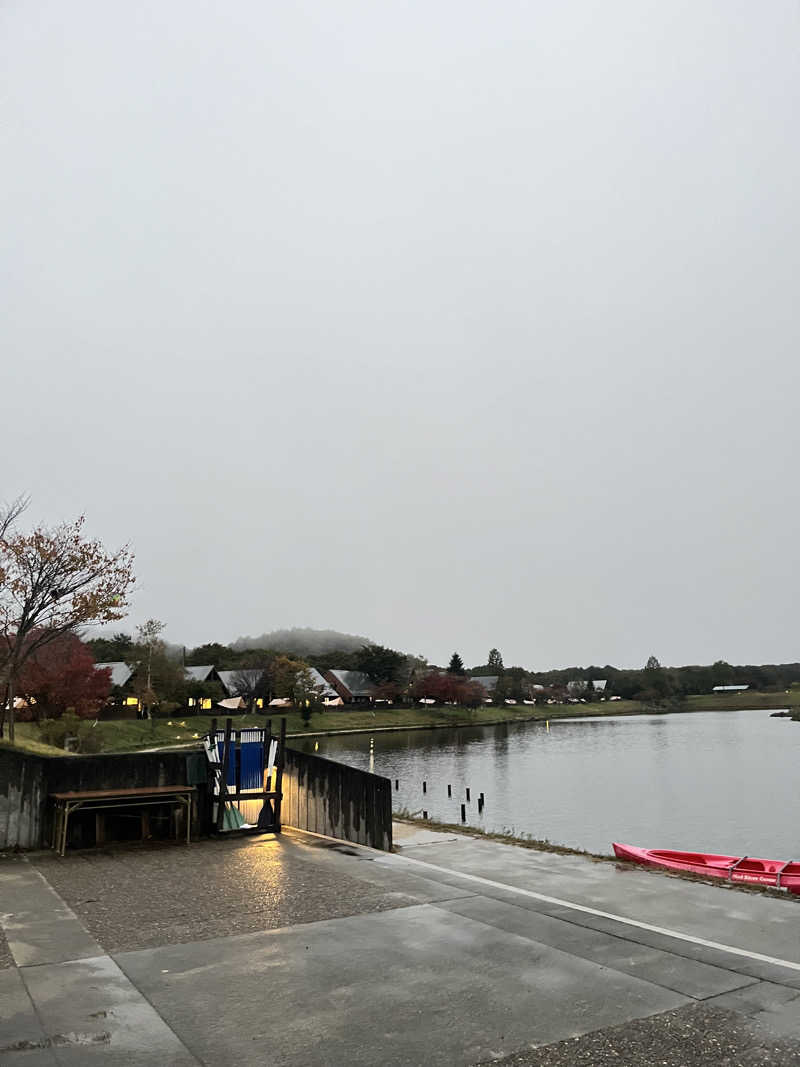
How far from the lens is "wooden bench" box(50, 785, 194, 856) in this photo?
431 inches

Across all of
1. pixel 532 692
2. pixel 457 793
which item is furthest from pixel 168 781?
pixel 532 692

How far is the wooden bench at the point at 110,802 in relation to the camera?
35.9 ft

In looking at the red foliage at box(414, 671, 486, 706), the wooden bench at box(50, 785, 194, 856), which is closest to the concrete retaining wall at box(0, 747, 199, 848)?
the wooden bench at box(50, 785, 194, 856)

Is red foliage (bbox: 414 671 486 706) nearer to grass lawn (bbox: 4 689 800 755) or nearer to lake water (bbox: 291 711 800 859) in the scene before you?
grass lawn (bbox: 4 689 800 755)

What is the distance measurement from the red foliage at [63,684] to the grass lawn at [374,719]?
80.0 inches

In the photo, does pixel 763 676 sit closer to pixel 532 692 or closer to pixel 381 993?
pixel 532 692

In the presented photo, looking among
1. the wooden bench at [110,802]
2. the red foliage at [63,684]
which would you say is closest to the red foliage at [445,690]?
the red foliage at [63,684]

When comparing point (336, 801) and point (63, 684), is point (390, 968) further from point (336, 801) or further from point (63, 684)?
point (63, 684)

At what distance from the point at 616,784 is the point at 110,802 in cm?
3196

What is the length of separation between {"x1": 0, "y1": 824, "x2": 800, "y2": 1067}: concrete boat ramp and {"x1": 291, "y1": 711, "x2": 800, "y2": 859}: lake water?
51.3ft

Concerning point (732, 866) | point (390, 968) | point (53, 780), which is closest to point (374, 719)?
point (732, 866)

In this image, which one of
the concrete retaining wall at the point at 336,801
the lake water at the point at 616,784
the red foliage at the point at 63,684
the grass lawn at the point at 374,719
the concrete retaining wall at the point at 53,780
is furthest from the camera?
the grass lawn at the point at 374,719

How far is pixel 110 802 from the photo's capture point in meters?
11.3

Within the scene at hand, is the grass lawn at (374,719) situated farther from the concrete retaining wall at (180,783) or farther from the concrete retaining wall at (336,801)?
the concrete retaining wall at (336,801)
